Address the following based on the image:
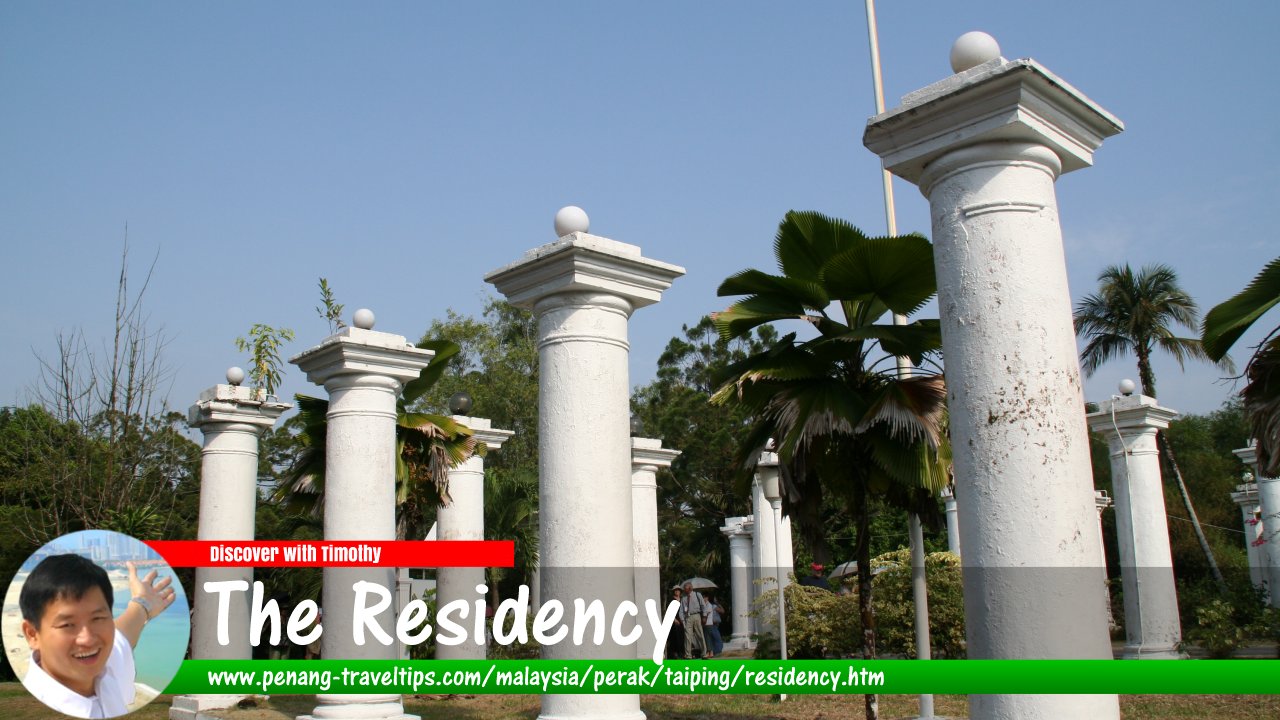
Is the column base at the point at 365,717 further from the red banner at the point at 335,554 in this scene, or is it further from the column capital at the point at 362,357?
the column capital at the point at 362,357

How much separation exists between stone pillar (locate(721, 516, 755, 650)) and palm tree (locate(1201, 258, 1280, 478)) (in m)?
19.3

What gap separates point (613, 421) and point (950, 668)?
3.04 m

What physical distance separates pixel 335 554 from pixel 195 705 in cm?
440

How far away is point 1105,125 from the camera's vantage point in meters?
5.86

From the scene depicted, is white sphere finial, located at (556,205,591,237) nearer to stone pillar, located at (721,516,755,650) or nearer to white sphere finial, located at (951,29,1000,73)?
white sphere finial, located at (951,29,1000,73)

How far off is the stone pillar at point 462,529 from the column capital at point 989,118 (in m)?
10.6

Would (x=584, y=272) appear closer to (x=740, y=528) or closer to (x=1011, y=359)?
(x=1011, y=359)

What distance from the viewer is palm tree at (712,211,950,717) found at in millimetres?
8766

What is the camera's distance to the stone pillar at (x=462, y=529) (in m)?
15.3

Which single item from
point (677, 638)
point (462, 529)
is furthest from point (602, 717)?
point (677, 638)

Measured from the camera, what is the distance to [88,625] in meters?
4.79

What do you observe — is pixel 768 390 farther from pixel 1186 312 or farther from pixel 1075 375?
pixel 1186 312

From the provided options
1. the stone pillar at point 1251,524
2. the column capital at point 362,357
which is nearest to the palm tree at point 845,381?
the column capital at point 362,357

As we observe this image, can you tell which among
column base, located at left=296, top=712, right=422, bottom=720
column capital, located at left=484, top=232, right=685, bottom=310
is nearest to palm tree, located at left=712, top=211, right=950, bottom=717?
column capital, located at left=484, top=232, right=685, bottom=310
